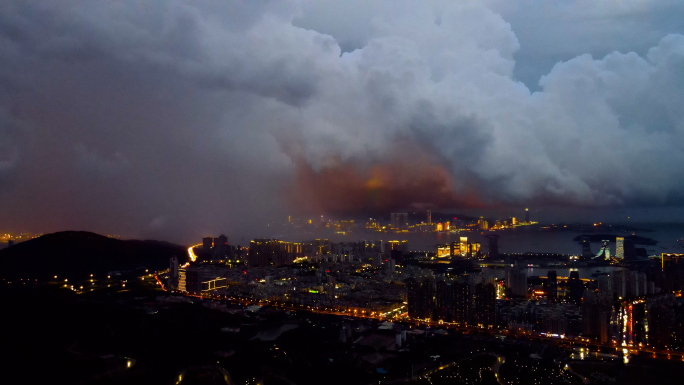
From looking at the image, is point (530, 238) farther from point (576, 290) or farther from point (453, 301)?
point (453, 301)

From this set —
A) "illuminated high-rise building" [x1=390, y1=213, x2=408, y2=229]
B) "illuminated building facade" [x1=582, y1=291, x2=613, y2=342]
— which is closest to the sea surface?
"illuminated high-rise building" [x1=390, y1=213, x2=408, y2=229]

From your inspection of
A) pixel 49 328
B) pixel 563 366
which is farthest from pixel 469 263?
pixel 49 328

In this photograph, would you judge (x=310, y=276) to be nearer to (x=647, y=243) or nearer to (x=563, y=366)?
(x=563, y=366)

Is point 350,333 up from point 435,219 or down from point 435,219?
down

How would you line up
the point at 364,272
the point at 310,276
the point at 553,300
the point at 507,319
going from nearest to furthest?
the point at 507,319
the point at 553,300
the point at 310,276
the point at 364,272

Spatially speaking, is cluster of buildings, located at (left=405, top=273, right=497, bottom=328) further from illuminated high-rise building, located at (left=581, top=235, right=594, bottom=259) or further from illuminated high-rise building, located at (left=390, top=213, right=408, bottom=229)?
illuminated high-rise building, located at (left=390, top=213, right=408, bottom=229)

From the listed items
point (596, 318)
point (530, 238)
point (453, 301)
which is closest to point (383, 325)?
point (453, 301)
